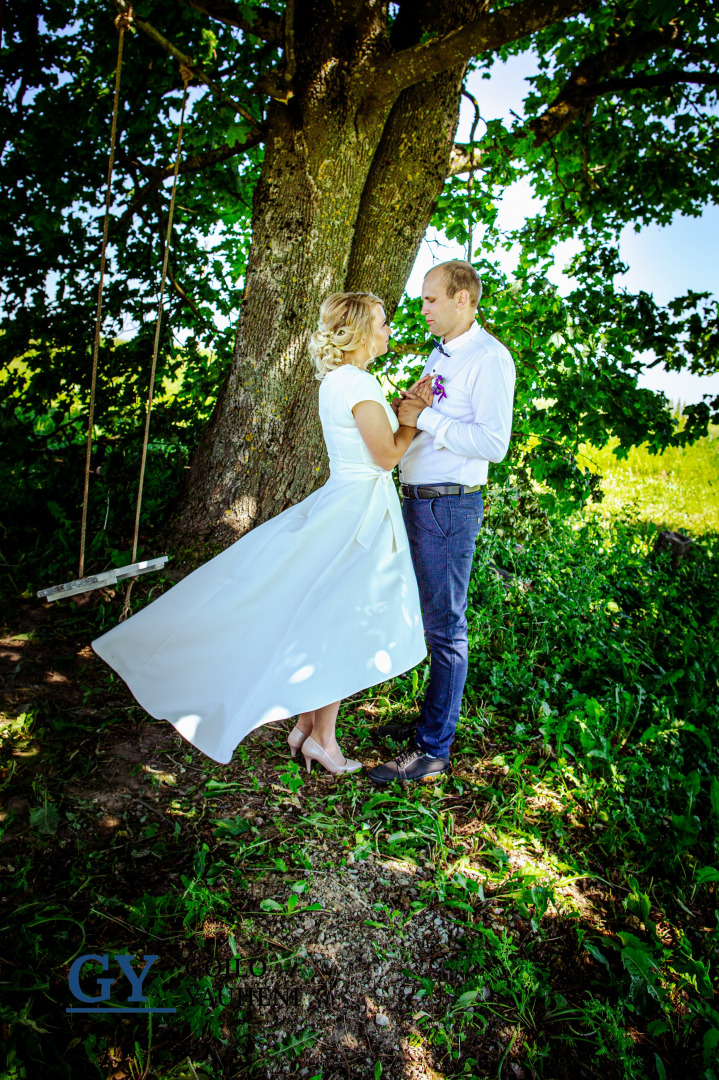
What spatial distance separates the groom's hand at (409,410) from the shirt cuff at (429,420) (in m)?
0.03

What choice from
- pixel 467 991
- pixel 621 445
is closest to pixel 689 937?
pixel 467 991

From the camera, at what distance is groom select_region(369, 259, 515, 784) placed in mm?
2877

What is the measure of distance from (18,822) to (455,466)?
2518 millimetres

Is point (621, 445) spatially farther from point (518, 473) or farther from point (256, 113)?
point (256, 113)

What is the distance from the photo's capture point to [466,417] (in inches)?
118

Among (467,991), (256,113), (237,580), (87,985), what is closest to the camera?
(87,985)

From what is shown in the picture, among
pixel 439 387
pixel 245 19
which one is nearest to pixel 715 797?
pixel 439 387

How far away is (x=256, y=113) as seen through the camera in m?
5.04

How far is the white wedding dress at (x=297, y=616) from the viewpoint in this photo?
2.69 m

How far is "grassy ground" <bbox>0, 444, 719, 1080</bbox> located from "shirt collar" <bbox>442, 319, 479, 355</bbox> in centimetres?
225

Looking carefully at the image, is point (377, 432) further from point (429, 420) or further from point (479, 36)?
point (479, 36)

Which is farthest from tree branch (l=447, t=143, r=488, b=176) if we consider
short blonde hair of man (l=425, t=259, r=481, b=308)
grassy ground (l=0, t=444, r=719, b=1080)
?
grassy ground (l=0, t=444, r=719, b=1080)

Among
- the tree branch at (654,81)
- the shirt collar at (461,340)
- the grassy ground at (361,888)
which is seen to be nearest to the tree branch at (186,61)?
the shirt collar at (461,340)

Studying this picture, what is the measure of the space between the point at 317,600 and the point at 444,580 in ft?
2.21
